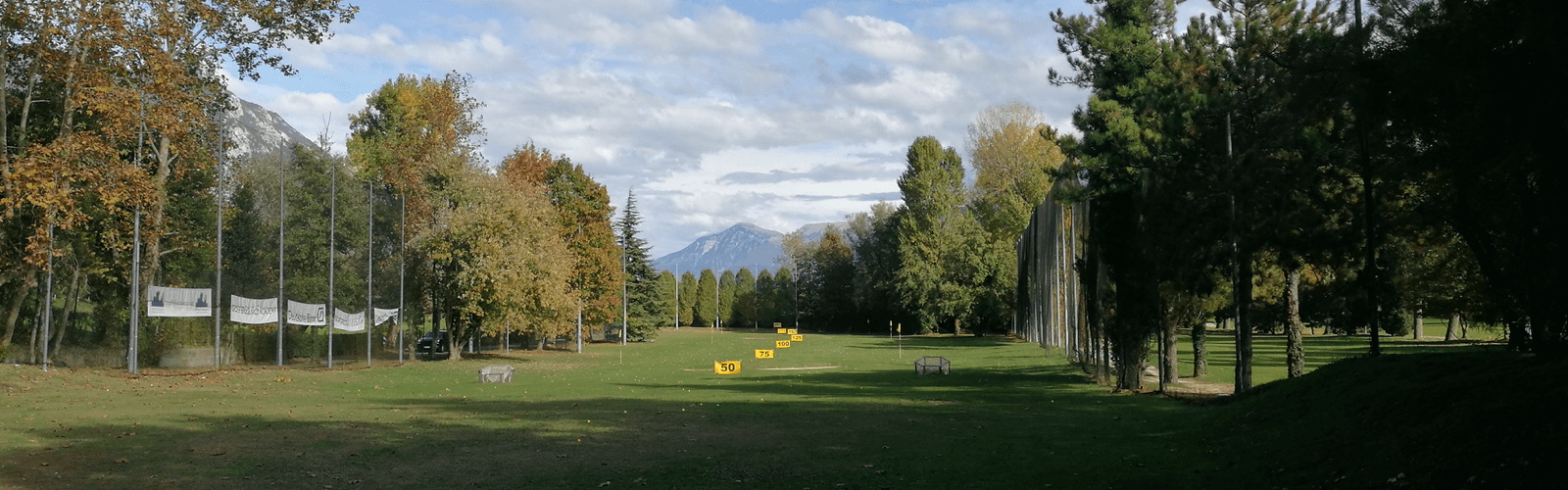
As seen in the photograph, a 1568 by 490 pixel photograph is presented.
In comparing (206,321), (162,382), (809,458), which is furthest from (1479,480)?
(206,321)

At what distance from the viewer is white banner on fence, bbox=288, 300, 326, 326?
106 feet

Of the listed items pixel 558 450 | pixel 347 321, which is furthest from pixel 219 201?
pixel 558 450

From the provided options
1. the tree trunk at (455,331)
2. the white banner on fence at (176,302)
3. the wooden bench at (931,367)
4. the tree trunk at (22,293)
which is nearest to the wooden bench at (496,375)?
the white banner on fence at (176,302)

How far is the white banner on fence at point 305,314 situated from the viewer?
32.2 metres

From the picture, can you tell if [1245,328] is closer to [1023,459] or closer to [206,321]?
[1023,459]

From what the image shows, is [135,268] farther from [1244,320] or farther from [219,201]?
[1244,320]

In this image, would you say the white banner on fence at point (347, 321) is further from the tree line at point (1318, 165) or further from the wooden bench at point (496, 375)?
the tree line at point (1318, 165)

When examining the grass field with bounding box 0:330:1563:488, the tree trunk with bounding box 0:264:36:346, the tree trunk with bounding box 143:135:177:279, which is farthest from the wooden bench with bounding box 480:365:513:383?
the tree trunk with bounding box 0:264:36:346

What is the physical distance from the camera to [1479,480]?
23.8 feet

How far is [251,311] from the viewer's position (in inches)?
1168

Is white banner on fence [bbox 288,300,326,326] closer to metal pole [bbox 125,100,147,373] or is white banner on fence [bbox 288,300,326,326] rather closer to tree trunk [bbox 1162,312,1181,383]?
metal pole [bbox 125,100,147,373]

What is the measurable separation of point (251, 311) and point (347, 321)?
6159mm

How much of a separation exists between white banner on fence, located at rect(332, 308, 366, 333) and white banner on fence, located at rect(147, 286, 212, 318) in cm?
687

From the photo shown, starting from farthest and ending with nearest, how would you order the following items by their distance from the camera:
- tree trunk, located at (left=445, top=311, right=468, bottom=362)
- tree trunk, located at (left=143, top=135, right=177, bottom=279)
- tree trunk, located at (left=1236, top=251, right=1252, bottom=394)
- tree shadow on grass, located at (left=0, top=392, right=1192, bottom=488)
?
tree trunk, located at (left=445, top=311, right=468, bottom=362), tree trunk, located at (left=143, top=135, right=177, bottom=279), tree trunk, located at (left=1236, top=251, right=1252, bottom=394), tree shadow on grass, located at (left=0, top=392, right=1192, bottom=488)
